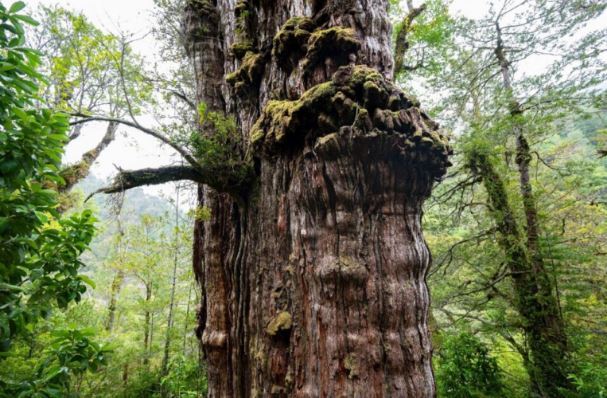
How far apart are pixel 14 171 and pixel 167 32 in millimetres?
4167

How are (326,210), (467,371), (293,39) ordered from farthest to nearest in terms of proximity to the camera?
(467,371), (293,39), (326,210)

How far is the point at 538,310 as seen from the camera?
5391 millimetres

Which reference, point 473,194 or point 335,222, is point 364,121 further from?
point 473,194

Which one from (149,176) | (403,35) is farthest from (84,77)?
(403,35)

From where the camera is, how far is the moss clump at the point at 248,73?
107 inches

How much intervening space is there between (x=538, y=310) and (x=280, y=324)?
5.70 meters

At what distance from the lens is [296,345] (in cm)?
190

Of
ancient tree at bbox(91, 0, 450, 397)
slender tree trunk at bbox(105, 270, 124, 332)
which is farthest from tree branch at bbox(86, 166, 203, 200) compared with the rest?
slender tree trunk at bbox(105, 270, 124, 332)

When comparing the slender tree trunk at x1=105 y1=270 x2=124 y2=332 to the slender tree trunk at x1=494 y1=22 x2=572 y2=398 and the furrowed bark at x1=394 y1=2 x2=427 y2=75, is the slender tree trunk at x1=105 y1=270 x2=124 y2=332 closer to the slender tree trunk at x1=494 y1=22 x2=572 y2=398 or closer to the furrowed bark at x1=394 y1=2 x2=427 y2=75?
the furrowed bark at x1=394 y1=2 x2=427 y2=75

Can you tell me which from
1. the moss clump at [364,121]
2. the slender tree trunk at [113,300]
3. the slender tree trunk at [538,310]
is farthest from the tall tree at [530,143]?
the slender tree trunk at [113,300]

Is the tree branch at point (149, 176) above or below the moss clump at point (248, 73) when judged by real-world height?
below

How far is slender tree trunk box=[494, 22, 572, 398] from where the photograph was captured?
508cm

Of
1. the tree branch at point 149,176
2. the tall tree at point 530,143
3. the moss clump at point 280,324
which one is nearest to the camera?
the moss clump at point 280,324

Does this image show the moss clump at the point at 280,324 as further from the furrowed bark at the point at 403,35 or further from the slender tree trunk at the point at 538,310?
the furrowed bark at the point at 403,35
